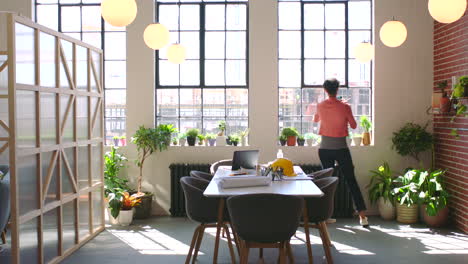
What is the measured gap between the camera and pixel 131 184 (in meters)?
8.45

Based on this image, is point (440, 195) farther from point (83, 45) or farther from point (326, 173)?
Answer: point (83, 45)

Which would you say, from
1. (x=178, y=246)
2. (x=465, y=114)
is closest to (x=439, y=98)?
(x=465, y=114)

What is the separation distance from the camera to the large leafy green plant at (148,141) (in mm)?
8055

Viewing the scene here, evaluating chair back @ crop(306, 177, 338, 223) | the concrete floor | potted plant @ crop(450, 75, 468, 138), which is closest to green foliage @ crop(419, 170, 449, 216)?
the concrete floor

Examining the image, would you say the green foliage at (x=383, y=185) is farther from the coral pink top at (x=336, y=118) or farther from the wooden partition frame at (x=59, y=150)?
the wooden partition frame at (x=59, y=150)

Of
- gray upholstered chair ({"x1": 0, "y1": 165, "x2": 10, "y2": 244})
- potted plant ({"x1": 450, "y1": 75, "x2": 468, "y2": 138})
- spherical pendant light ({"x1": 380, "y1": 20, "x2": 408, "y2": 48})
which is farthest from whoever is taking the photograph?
potted plant ({"x1": 450, "y1": 75, "x2": 468, "y2": 138})

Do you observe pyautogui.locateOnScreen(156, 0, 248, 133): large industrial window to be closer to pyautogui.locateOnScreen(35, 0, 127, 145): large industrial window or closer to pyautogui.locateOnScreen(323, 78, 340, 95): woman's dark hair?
pyautogui.locateOnScreen(35, 0, 127, 145): large industrial window

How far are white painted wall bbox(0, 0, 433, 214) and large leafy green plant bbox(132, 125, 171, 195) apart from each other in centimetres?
23

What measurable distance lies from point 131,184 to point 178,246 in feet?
7.24

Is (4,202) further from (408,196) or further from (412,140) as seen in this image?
(412,140)

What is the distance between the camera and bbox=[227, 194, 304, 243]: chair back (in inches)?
171

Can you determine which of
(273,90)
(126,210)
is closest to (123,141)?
(126,210)

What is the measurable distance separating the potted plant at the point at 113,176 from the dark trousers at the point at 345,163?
2907 mm

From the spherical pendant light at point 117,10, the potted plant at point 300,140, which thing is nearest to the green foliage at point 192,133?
the potted plant at point 300,140
